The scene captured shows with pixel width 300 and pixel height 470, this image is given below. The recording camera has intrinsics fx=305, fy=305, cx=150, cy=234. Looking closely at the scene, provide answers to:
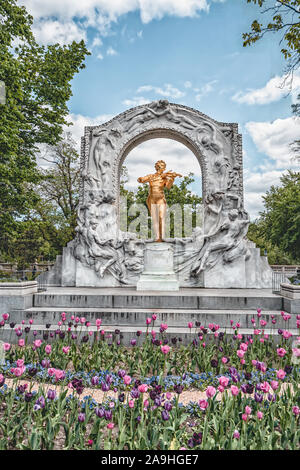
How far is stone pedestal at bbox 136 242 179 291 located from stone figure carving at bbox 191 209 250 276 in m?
1.46

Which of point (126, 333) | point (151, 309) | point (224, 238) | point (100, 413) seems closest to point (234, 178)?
point (224, 238)

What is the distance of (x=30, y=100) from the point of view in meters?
15.0

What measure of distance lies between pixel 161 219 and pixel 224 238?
7.63 ft

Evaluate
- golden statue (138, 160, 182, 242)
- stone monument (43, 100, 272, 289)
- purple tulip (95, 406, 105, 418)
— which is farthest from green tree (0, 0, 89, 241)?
purple tulip (95, 406, 105, 418)

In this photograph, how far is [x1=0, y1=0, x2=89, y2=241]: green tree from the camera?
40.9ft

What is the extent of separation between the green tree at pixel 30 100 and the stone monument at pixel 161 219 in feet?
10.2

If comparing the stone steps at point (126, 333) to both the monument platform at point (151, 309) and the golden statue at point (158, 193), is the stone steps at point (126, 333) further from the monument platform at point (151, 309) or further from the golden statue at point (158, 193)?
the golden statue at point (158, 193)

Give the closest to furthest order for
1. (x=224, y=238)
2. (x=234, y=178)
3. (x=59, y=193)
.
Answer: (x=224, y=238) < (x=234, y=178) < (x=59, y=193)

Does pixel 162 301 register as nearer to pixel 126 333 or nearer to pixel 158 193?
pixel 126 333

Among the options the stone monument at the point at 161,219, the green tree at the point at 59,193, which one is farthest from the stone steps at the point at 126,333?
the green tree at the point at 59,193

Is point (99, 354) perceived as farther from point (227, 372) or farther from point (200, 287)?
point (200, 287)

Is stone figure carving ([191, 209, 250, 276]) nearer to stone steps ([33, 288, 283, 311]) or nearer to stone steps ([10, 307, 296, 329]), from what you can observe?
stone steps ([33, 288, 283, 311])

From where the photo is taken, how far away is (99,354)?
15.0ft
